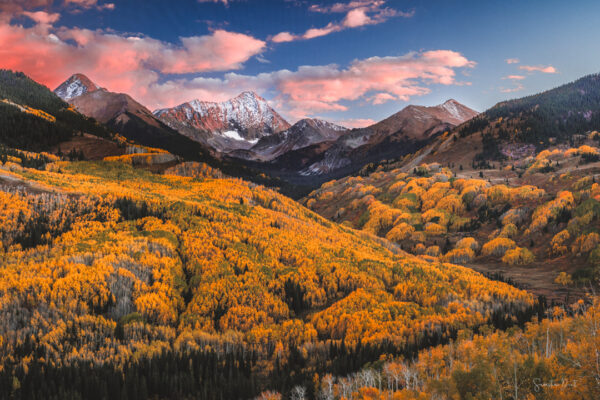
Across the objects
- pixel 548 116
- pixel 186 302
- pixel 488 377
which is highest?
pixel 548 116

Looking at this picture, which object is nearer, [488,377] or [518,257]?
[488,377]

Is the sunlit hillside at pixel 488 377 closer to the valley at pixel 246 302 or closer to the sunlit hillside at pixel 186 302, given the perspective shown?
the valley at pixel 246 302

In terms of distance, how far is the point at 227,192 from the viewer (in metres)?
47.1

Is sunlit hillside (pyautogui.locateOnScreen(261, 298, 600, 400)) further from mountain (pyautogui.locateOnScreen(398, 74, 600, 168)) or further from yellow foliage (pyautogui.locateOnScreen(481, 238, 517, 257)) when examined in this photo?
mountain (pyautogui.locateOnScreen(398, 74, 600, 168))

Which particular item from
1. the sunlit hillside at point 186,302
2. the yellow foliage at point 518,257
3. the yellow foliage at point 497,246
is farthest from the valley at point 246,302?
the yellow foliage at point 497,246

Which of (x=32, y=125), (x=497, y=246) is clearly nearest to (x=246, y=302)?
(x=497, y=246)

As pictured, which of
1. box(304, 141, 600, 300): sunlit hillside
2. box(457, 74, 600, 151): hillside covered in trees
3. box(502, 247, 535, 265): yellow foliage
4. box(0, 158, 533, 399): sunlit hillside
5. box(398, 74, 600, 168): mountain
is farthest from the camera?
box(457, 74, 600, 151): hillside covered in trees

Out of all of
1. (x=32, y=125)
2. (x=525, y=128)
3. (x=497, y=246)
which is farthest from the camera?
(x=525, y=128)

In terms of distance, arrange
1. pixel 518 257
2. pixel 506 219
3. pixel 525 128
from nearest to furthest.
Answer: pixel 518 257, pixel 506 219, pixel 525 128

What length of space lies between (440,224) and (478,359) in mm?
57285

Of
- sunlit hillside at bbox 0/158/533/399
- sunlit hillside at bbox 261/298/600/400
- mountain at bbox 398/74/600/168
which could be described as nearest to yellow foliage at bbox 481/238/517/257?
sunlit hillside at bbox 0/158/533/399

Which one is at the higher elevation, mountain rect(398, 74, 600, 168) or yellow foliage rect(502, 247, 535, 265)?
mountain rect(398, 74, 600, 168)

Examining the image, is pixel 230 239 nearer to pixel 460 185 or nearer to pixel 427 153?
pixel 460 185

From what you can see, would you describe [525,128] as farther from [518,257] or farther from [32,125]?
[32,125]
